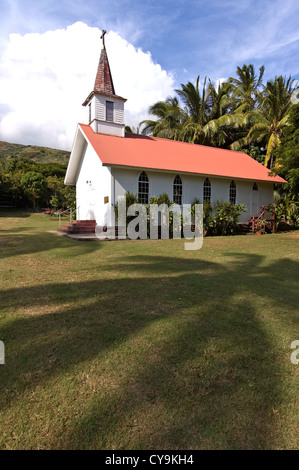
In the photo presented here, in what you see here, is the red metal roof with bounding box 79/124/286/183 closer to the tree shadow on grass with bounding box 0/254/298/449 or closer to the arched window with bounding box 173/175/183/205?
the arched window with bounding box 173/175/183/205

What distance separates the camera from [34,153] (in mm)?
103250

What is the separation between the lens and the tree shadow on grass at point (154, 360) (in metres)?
1.91

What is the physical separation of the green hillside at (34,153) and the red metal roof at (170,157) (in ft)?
262

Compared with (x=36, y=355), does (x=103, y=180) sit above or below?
above

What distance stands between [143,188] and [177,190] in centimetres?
244

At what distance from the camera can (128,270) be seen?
654cm

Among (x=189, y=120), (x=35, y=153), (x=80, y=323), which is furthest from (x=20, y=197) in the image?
(x=35, y=153)

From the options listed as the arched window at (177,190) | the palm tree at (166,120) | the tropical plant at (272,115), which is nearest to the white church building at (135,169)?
the arched window at (177,190)

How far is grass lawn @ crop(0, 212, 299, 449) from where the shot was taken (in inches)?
74.7

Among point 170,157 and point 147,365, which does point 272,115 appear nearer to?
point 170,157

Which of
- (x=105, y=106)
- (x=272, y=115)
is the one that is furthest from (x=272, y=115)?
(x=105, y=106)

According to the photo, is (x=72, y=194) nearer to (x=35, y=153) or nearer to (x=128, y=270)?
(x=128, y=270)

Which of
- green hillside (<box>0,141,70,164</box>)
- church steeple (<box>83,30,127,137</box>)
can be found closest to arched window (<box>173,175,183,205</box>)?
church steeple (<box>83,30,127,137</box>)
